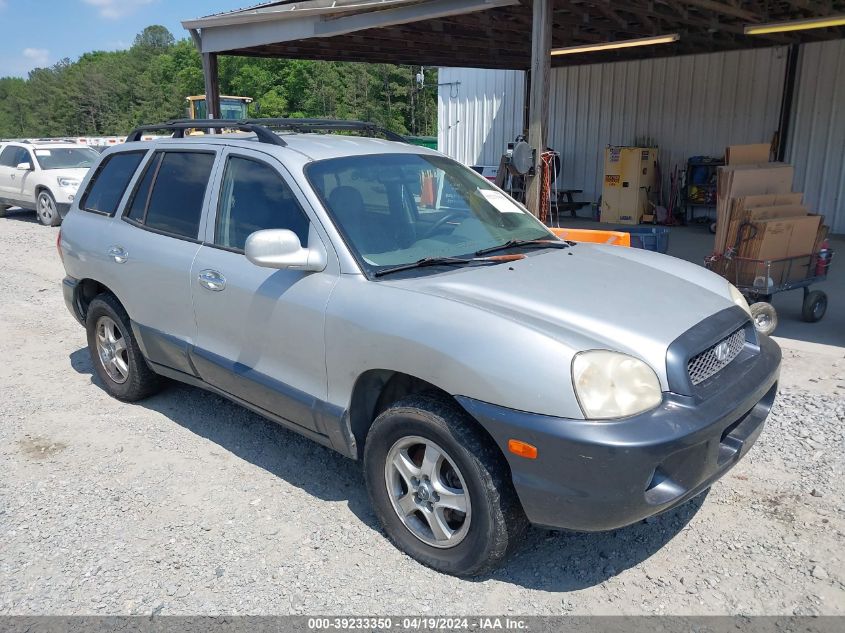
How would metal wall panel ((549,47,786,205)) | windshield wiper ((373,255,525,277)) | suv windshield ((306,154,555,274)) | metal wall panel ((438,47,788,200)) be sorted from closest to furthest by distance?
windshield wiper ((373,255,525,277)) < suv windshield ((306,154,555,274)) < metal wall panel ((549,47,786,205)) < metal wall panel ((438,47,788,200))

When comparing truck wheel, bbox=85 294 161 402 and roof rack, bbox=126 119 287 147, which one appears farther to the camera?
truck wheel, bbox=85 294 161 402

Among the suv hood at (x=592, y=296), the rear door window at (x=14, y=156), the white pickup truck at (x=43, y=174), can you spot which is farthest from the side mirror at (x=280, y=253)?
the rear door window at (x=14, y=156)

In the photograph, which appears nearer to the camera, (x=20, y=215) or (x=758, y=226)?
(x=758, y=226)

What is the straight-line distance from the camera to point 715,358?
9.67 ft

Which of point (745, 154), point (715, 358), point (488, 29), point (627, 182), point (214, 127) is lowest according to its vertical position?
point (715, 358)

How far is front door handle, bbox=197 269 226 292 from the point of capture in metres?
3.74

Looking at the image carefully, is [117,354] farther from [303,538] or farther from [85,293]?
[303,538]

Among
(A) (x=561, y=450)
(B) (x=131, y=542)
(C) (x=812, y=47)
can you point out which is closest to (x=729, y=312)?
(A) (x=561, y=450)

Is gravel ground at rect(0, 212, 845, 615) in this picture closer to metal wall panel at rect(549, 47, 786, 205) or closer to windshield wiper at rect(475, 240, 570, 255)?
windshield wiper at rect(475, 240, 570, 255)

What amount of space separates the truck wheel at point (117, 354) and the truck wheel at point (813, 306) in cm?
613

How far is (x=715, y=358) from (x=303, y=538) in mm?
2099

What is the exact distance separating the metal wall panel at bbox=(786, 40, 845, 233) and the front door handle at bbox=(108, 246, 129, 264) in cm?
1234

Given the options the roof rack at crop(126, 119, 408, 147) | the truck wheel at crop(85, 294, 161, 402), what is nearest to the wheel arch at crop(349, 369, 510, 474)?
the roof rack at crop(126, 119, 408, 147)

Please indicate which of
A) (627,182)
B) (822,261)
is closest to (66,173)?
(627,182)
